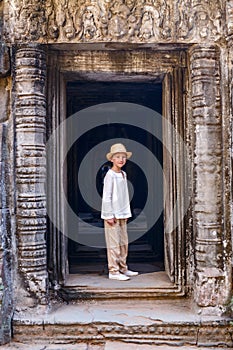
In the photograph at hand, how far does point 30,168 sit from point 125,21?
1842 mm

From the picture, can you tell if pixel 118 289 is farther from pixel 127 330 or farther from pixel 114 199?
pixel 114 199

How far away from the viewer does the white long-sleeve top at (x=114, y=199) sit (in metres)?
5.46

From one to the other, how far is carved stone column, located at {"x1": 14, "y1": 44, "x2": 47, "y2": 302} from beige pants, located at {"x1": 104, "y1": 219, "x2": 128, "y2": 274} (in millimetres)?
1159

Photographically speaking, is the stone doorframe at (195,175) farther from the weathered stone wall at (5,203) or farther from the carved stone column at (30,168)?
the weathered stone wall at (5,203)

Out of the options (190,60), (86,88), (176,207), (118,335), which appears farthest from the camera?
(86,88)

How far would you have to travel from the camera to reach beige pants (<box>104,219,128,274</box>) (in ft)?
17.9

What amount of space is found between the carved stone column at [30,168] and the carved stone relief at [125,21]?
0.36 m

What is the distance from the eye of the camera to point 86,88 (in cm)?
662

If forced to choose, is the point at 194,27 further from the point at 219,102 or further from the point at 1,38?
the point at 1,38

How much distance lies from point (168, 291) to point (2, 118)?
2643mm

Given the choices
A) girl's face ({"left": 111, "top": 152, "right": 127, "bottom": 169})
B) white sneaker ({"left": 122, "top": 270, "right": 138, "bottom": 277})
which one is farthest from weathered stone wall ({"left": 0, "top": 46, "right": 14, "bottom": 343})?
white sneaker ({"left": 122, "top": 270, "right": 138, "bottom": 277})

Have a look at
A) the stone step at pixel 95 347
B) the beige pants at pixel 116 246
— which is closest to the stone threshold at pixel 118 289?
the beige pants at pixel 116 246

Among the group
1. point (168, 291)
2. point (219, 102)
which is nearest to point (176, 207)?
point (168, 291)

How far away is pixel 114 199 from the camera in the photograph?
18.0 feet
